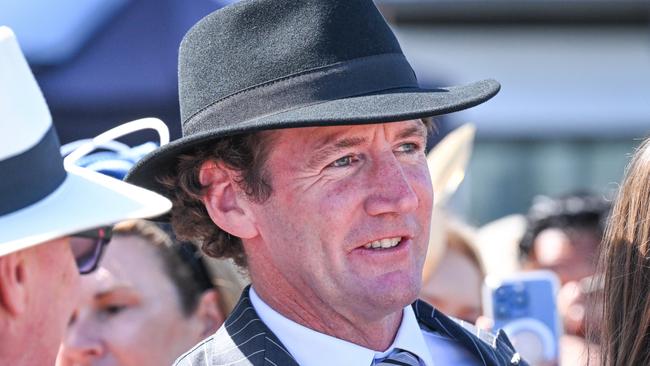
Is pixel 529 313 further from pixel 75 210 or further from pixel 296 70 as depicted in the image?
pixel 75 210

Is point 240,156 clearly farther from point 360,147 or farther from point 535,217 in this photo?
point 535,217

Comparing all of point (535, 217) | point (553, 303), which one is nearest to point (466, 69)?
point (535, 217)

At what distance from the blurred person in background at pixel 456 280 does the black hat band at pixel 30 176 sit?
2554 millimetres

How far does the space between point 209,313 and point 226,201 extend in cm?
131

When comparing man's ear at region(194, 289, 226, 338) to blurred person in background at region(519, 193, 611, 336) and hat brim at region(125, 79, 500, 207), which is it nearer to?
hat brim at region(125, 79, 500, 207)

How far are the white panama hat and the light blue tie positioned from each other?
0.67 m

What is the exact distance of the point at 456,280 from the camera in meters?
4.80

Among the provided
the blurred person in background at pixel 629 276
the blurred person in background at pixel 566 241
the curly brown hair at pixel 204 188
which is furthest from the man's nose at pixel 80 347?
the blurred person in background at pixel 566 241

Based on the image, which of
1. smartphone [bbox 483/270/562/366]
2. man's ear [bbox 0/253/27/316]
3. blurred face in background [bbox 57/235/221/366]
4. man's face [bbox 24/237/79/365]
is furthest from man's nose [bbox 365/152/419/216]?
blurred face in background [bbox 57/235/221/366]

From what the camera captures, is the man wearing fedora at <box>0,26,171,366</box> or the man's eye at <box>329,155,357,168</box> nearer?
the man wearing fedora at <box>0,26,171,366</box>

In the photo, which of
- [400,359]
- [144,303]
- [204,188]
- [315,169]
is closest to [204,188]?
[204,188]

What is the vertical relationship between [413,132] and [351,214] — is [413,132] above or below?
above

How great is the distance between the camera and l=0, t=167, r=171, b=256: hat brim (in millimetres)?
2098

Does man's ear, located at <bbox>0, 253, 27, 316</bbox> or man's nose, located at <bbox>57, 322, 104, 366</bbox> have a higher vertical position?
man's ear, located at <bbox>0, 253, 27, 316</bbox>
